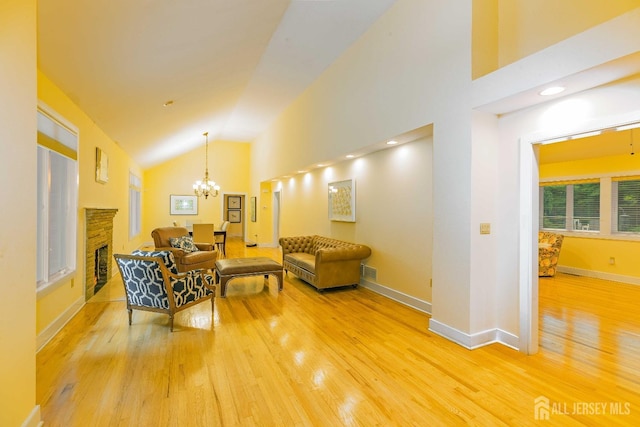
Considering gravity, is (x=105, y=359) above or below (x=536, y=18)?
below

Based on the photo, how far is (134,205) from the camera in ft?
28.4

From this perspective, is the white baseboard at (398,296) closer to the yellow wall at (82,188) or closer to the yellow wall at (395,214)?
the yellow wall at (395,214)

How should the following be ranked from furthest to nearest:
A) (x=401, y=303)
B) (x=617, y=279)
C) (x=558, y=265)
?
(x=558, y=265) < (x=617, y=279) < (x=401, y=303)

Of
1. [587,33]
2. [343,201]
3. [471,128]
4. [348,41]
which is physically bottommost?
[343,201]

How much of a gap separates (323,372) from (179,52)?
3818mm

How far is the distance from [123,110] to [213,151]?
23.1 feet

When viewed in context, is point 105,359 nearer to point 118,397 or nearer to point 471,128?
point 118,397

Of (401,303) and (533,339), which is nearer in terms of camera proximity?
(533,339)

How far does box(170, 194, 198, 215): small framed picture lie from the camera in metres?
10.8

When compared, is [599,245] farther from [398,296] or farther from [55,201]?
[55,201]

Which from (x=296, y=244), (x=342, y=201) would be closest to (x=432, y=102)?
(x=342, y=201)

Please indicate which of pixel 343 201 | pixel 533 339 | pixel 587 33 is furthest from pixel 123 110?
pixel 533 339

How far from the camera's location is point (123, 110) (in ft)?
14.7

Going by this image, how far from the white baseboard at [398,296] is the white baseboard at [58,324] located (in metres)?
4.13
